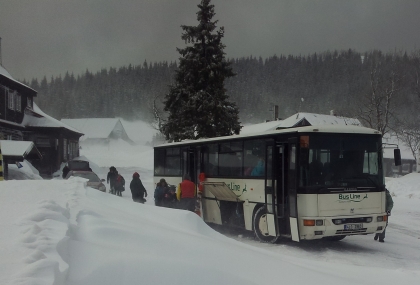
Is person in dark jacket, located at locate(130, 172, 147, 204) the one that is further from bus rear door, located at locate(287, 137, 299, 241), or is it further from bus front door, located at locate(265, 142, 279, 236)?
bus rear door, located at locate(287, 137, 299, 241)

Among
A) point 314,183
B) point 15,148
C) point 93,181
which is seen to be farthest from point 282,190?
point 15,148

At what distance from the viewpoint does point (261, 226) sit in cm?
1223

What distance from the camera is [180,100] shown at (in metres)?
34.6

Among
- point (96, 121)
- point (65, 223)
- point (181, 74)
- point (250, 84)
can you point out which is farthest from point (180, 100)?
point (250, 84)

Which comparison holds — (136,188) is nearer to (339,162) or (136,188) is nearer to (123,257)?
(339,162)

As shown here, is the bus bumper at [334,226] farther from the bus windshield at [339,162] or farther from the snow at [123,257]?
the snow at [123,257]

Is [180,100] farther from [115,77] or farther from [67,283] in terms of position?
[115,77]

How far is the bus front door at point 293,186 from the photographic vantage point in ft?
35.8

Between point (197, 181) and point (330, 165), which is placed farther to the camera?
point (197, 181)

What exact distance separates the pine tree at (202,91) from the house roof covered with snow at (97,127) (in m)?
80.5

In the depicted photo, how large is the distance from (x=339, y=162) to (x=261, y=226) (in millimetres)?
2713

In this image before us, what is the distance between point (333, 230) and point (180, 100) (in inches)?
978

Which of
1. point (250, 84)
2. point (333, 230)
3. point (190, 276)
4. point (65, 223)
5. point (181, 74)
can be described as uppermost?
point (250, 84)

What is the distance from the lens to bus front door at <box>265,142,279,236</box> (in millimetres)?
11531
